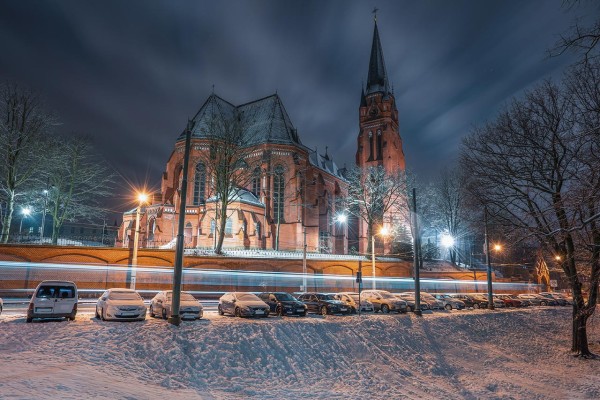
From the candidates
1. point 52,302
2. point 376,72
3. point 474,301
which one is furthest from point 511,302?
point 376,72

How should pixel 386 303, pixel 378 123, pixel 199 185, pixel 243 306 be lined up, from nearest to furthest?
pixel 243 306 < pixel 386 303 < pixel 199 185 < pixel 378 123

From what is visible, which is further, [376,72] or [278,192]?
[376,72]

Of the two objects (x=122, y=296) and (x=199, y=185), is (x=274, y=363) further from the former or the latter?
(x=199, y=185)

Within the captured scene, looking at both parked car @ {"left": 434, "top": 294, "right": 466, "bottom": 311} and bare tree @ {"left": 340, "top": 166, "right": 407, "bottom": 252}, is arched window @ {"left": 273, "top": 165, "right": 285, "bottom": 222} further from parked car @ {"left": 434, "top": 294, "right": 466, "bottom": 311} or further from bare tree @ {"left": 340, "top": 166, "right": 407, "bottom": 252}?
parked car @ {"left": 434, "top": 294, "right": 466, "bottom": 311}

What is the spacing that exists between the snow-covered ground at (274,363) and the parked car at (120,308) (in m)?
0.63

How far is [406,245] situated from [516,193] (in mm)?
32069

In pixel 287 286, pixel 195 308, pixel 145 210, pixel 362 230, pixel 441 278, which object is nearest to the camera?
pixel 195 308

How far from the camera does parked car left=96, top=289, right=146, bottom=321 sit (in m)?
14.7

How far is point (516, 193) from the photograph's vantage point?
18.0 metres

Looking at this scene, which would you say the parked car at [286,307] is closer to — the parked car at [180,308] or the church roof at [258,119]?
the parked car at [180,308]

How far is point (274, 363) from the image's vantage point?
1269 centimetres

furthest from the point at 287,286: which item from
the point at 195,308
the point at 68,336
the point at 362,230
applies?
the point at 362,230

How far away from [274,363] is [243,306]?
5320 mm

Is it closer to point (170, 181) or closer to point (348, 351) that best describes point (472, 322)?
point (348, 351)
